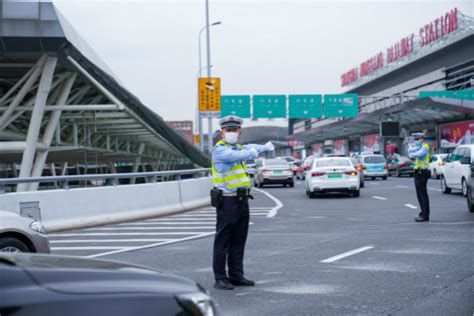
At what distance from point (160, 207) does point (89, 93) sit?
21199mm

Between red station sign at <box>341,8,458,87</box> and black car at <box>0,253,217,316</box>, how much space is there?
5887 centimetres

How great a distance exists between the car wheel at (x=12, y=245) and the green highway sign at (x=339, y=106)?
48246 millimetres

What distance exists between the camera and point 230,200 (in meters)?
6.66

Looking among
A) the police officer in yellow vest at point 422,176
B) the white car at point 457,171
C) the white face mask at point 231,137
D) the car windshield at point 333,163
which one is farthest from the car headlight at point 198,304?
the car windshield at point 333,163

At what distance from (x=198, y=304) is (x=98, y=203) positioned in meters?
12.0

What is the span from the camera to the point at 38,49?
22.8m

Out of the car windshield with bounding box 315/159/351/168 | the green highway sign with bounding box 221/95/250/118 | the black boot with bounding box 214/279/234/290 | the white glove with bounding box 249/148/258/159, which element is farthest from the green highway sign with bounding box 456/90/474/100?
the black boot with bounding box 214/279/234/290

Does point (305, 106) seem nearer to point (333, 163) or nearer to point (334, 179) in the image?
point (333, 163)

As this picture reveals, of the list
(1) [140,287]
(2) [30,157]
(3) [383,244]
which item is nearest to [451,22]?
(2) [30,157]


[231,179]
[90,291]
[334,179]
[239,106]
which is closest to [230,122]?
[231,179]

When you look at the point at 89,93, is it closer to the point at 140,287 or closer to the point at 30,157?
the point at 30,157

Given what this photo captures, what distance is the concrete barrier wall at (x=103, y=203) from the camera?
12906 mm

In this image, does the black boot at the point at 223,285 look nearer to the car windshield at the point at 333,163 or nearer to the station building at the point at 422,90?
the car windshield at the point at 333,163

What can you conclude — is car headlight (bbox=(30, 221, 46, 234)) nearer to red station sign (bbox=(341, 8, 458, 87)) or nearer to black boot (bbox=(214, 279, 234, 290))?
black boot (bbox=(214, 279, 234, 290))
